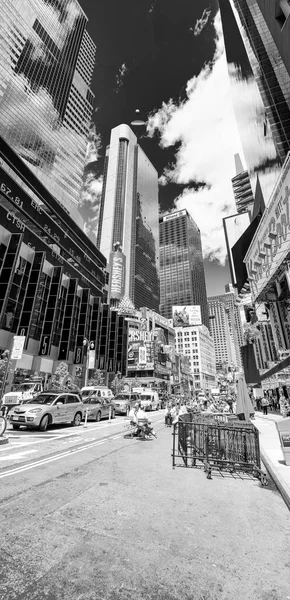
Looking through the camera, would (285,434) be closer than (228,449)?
Yes

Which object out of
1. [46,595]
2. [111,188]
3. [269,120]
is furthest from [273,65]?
[111,188]

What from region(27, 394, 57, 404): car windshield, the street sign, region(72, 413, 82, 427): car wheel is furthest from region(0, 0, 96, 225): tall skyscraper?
region(27, 394, 57, 404): car windshield

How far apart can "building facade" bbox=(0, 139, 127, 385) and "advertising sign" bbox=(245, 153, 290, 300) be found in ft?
84.5

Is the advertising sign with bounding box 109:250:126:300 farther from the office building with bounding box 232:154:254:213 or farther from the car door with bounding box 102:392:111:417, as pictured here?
the car door with bounding box 102:392:111:417

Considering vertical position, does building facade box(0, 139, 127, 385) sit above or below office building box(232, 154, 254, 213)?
below

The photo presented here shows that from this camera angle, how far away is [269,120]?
2912 centimetres

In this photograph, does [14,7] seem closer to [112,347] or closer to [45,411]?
[112,347]

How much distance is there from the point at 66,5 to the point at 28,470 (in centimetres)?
16475

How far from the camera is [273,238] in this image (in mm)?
16625

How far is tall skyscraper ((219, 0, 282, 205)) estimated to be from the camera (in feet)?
93.0

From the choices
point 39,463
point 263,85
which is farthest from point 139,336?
point 39,463

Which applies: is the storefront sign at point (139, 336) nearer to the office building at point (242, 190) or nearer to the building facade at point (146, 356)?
the building facade at point (146, 356)

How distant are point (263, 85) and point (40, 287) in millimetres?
40652

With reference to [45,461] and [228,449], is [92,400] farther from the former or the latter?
[228,449]
